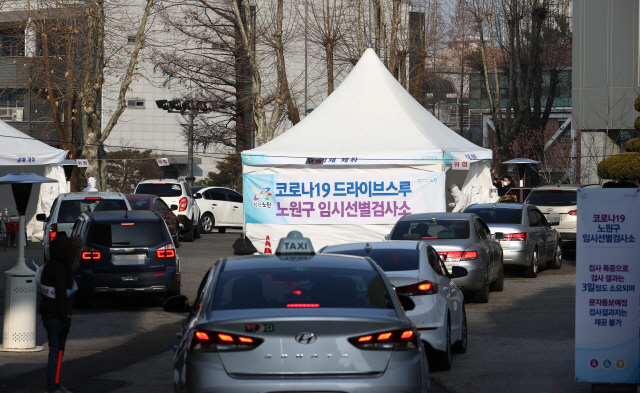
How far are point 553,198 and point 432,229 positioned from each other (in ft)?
31.4

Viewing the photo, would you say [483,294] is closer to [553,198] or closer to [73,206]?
[553,198]

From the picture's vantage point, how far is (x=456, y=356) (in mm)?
9836

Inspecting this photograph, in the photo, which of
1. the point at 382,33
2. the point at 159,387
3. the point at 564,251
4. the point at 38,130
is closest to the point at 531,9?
the point at 382,33

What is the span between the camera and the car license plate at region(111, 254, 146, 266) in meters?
14.1

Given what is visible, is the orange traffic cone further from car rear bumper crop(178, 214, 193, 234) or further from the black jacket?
the black jacket

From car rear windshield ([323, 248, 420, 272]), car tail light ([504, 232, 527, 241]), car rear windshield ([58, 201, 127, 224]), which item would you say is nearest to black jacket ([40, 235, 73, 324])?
car rear windshield ([323, 248, 420, 272])

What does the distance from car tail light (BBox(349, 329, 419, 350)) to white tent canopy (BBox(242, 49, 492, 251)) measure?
1588cm

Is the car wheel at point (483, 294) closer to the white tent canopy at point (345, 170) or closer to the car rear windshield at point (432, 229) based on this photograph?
the car rear windshield at point (432, 229)

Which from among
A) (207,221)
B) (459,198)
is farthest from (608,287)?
(207,221)

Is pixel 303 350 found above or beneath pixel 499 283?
above

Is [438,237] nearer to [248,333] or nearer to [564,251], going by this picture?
[248,333]

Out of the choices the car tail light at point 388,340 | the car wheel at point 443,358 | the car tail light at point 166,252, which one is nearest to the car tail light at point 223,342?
the car tail light at point 388,340

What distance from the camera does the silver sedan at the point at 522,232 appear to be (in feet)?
58.1

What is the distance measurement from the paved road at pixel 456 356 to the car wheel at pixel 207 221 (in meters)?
15.9
